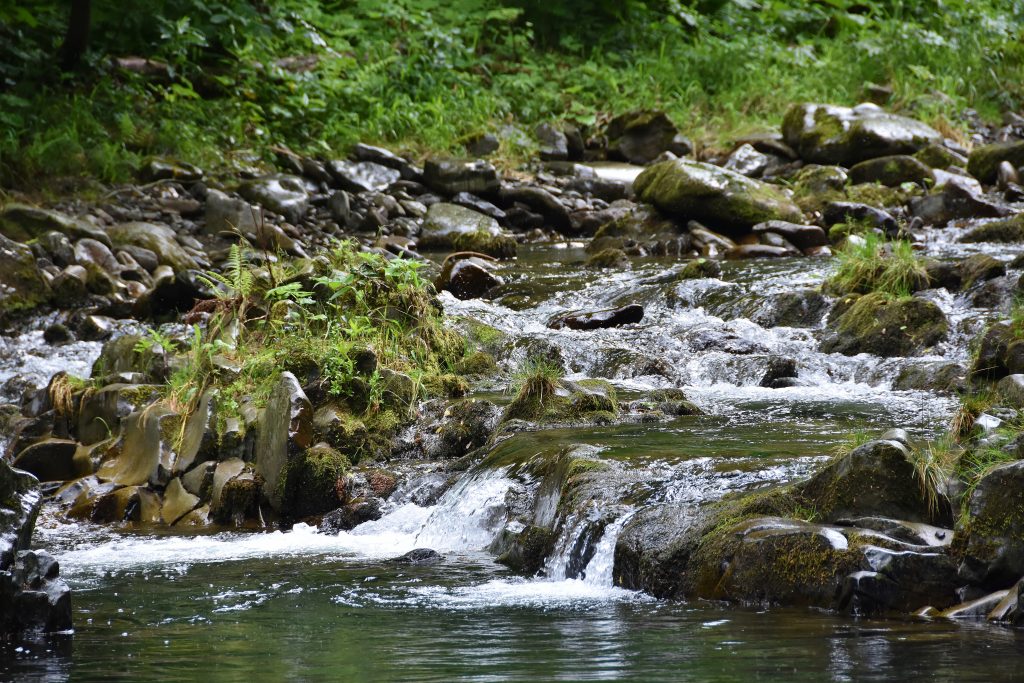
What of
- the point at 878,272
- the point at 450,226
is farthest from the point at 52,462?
the point at 450,226

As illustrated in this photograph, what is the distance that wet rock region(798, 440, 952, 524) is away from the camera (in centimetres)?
461

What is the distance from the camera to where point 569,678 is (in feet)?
10.4

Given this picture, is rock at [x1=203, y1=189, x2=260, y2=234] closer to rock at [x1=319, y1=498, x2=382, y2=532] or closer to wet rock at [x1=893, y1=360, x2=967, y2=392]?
rock at [x1=319, y1=498, x2=382, y2=532]

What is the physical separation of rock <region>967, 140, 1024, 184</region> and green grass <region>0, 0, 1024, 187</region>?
6.64ft

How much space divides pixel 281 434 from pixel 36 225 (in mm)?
6079

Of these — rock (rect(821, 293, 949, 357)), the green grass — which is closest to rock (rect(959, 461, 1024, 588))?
rock (rect(821, 293, 949, 357))

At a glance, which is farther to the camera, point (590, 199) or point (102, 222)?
point (590, 199)

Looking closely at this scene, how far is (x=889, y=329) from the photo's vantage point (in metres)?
8.94

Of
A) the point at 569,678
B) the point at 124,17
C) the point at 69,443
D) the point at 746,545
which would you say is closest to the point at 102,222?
the point at 124,17

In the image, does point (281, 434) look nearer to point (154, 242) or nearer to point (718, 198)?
point (154, 242)

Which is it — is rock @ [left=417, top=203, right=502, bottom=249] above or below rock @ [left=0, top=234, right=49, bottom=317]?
above

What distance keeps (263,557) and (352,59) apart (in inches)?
544

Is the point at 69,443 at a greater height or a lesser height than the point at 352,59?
lesser

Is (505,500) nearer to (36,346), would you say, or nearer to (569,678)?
(569,678)
